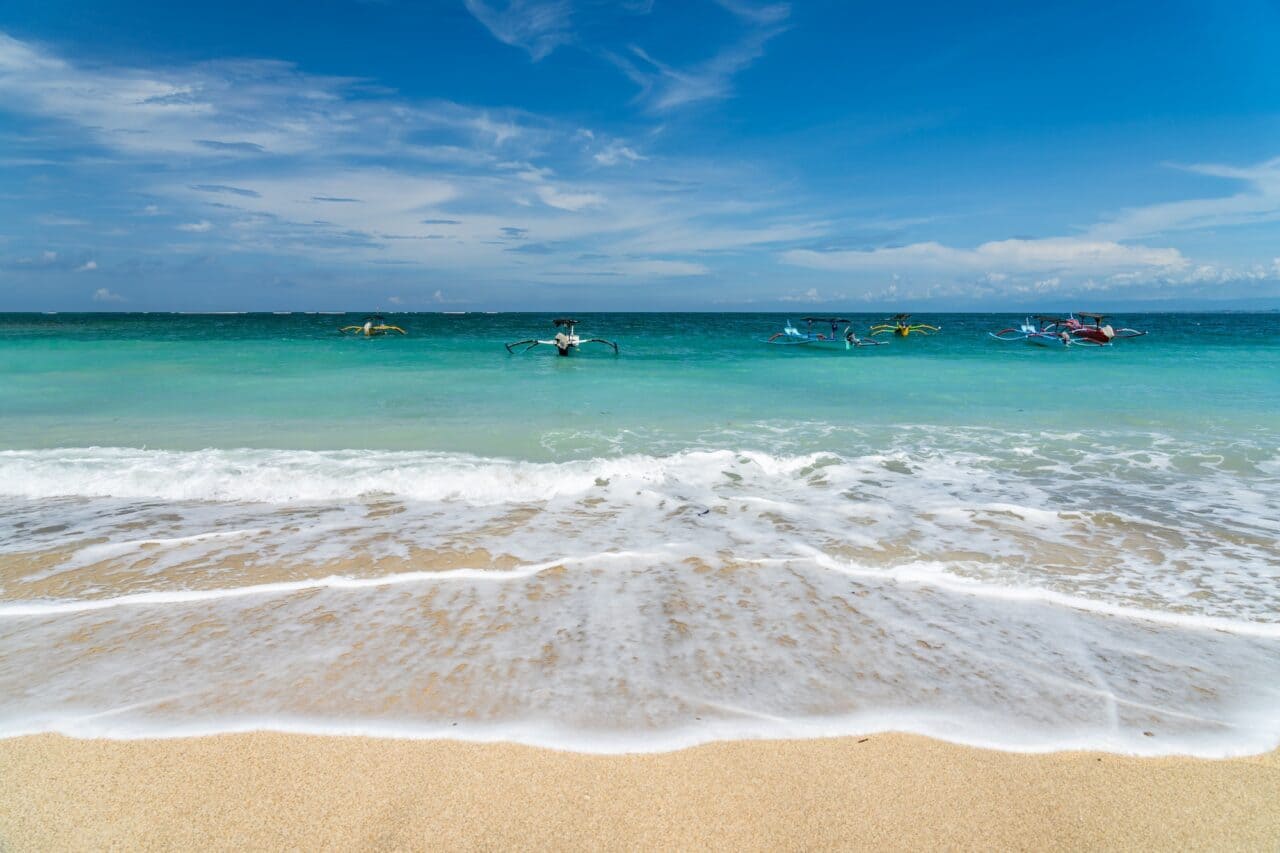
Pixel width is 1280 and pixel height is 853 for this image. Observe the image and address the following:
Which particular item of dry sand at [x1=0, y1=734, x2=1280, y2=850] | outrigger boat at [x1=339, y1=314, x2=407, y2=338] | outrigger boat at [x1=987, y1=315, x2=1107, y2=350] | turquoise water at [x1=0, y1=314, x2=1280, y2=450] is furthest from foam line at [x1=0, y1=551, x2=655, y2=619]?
outrigger boat at [x1=987, y1=315, x2=1107, y2=350]

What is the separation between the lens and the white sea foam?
362 cm

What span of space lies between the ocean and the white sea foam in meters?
0.03

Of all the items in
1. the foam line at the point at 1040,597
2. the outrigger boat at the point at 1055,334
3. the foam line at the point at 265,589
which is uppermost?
the outrigger boat at the point at 1055,334

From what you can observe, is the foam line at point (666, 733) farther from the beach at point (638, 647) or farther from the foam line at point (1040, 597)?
the foam line at point (1040, 597)

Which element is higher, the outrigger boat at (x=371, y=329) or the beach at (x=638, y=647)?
the outrigger boat at (x=371, y=329)

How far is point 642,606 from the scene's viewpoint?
5.07 m

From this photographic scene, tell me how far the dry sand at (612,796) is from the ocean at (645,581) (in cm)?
19

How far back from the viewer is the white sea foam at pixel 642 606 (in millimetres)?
3625

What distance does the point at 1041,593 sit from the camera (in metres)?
5.27

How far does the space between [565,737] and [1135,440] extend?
1305 cm

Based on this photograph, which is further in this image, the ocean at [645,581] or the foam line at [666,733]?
the ocean at [645,581]

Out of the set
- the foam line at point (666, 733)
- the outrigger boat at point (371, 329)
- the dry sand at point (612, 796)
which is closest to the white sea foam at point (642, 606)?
the foam line at point (666, 733)

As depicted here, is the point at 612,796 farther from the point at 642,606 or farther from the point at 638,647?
the point at 642,606

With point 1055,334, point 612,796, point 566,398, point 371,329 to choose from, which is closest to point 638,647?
point 612,796
